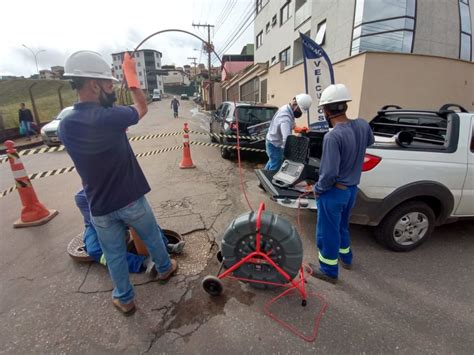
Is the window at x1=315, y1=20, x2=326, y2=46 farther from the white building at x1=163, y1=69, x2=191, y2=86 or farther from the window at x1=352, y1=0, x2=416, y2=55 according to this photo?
the white building at x1=163, y1=69, x2=191, y2=86

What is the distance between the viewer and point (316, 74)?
6.15m

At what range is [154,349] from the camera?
1.87m

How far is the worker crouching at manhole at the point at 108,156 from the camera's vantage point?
1683mm

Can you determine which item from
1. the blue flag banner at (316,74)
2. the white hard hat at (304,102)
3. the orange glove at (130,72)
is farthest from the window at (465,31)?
the orange glove at (130,72)

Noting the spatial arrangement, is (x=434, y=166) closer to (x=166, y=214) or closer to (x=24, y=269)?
(x=166, y=214)

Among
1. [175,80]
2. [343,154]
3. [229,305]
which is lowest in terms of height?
[229,305]

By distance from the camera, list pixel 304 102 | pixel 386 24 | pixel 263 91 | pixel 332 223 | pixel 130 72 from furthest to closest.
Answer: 1. pixel 263 91
2. pixel 386 24
3. pixel 304 102
4. pixel 332 223
5. pixel 130 72

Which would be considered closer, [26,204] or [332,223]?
[332,223]

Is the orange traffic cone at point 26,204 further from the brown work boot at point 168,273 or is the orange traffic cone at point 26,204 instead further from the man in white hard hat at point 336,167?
the man in white hard hat at point 336,167

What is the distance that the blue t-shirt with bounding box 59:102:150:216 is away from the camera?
66.2 inches

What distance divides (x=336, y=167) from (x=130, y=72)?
73.2 inches

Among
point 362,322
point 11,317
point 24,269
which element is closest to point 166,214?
point 24,269

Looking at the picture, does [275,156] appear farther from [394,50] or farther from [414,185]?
[394,50]

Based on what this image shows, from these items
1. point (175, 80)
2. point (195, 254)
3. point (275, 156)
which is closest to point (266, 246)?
point (195, 254)
